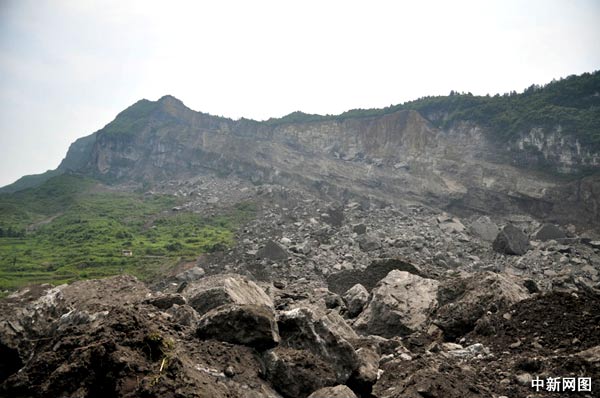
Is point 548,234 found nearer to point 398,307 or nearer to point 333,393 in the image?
point 398,307

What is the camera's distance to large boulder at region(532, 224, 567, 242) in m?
31.8

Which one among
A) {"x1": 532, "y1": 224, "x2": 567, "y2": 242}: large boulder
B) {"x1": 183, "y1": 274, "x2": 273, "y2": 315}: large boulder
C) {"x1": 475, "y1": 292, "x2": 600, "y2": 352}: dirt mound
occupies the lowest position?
{"x1": 532, "y1": 224, "x2": 567, "y2": 242}: large boulder

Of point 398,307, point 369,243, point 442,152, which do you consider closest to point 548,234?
point 369,243

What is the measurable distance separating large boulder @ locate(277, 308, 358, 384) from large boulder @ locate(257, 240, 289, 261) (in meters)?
18.8

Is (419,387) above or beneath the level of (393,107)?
beneath

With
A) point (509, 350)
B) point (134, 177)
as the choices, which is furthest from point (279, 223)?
point (134, 177)

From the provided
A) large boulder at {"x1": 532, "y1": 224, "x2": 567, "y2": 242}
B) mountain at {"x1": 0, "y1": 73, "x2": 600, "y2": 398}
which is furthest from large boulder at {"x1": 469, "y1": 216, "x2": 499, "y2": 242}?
large boulder at {"x1": 532, "y1": 224, "x2": 567, "y2": 242}

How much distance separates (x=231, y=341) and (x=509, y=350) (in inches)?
199

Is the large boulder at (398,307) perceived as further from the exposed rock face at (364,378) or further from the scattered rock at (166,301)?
the scattered rock at (166,301)

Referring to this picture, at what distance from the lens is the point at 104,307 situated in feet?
22.1

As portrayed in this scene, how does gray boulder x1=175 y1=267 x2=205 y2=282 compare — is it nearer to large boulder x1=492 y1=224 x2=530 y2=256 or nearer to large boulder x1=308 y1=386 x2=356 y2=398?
large boulder x1=308 y1=386 x2=356 y2=398

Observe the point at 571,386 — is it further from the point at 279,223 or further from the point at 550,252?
the point at 279,223

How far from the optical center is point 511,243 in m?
28.0

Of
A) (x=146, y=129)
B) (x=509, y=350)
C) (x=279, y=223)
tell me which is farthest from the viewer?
(x=146, y=129)
